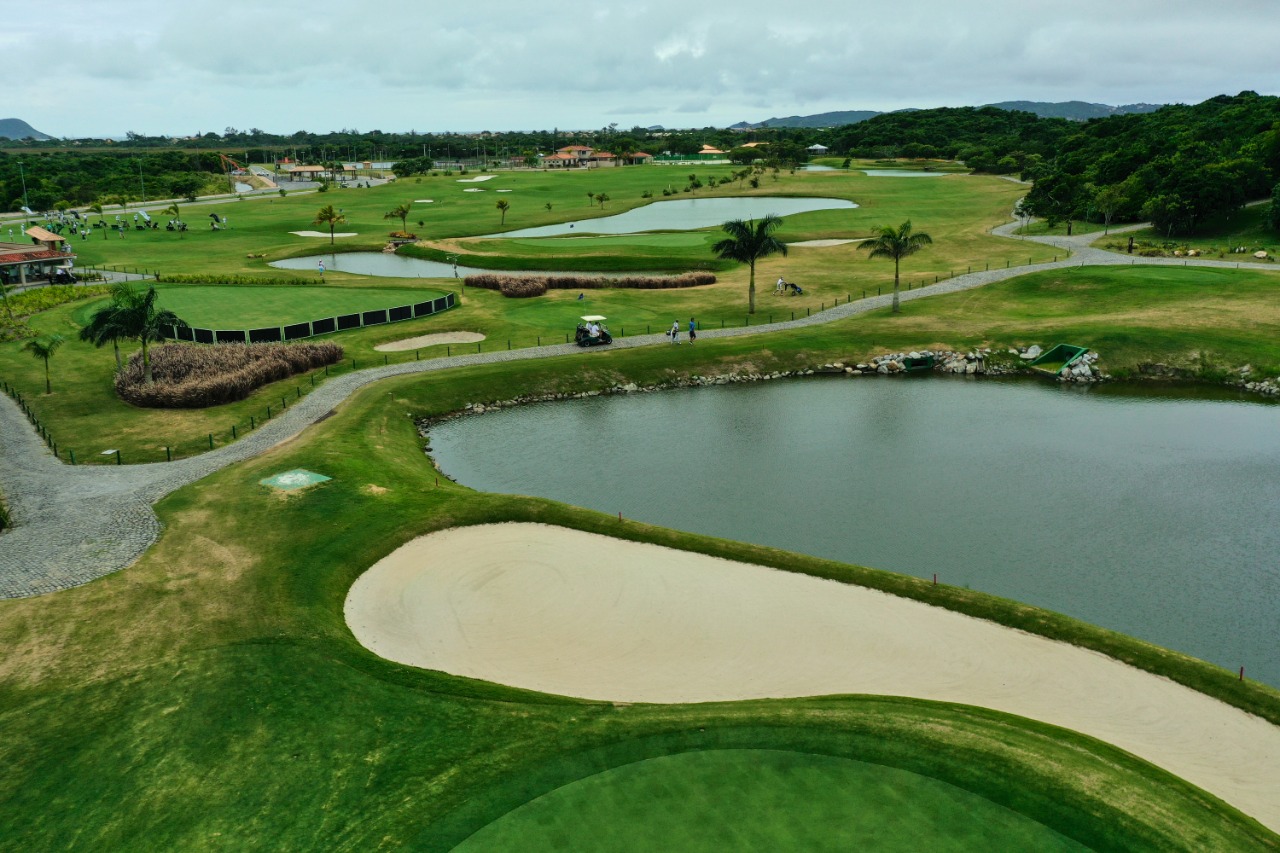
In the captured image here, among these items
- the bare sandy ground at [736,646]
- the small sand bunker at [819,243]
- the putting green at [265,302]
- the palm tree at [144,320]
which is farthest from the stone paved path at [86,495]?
the small sand bunker at [819,243]

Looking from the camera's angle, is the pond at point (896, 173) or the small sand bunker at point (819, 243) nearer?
the small sand bunker at point (819, 243)

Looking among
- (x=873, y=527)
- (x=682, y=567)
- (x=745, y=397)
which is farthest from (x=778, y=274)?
(x=682, y=567)

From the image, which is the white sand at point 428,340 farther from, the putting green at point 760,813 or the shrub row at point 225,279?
the putting green at point 760,813

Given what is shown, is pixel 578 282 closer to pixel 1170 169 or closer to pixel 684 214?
pixel 684 214

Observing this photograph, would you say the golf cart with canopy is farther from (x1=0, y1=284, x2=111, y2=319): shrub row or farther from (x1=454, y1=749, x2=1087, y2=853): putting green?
(x1=0, y1=284, x2=111, y2=319): shrub row

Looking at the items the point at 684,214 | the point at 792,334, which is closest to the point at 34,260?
the point at 792,334

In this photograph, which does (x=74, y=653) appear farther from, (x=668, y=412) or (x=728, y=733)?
(x=668, y=412)
